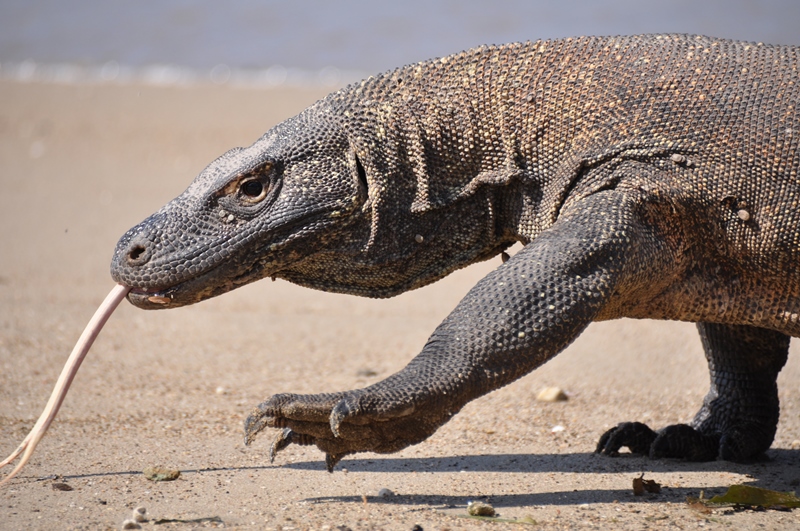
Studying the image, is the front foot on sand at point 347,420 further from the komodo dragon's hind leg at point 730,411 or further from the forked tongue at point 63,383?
the komodo dragon's hind leg at point 730,411

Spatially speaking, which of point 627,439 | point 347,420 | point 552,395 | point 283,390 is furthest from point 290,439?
point 552,395

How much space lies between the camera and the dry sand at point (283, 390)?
390cm

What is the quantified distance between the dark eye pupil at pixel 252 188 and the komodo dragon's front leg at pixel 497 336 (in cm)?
100

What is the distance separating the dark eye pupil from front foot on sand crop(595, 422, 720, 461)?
223 cm

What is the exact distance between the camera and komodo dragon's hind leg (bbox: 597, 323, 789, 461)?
4.95 metres

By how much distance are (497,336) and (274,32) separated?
19.2 m

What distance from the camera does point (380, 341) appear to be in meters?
7.63

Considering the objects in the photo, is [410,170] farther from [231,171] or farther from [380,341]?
[380,341]

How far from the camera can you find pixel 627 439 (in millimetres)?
4969

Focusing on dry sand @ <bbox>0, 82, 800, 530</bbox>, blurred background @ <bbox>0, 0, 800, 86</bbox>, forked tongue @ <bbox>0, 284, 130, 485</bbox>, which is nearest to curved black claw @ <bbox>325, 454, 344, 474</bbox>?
dry sand @ <bbox>0, 82, 800, 530</bbox>

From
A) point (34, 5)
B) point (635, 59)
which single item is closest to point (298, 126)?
point (635, 59)

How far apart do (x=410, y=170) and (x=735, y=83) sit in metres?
1.39

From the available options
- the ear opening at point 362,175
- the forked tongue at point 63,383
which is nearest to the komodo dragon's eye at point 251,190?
the ear opening at point 362,175

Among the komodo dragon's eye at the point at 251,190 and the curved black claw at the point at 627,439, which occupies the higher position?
the komodo dragon's eye at the point at 251,190
